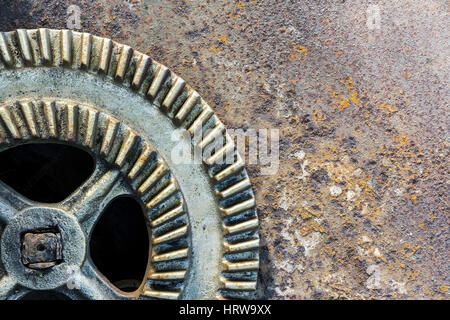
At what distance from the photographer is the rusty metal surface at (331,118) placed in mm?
1275

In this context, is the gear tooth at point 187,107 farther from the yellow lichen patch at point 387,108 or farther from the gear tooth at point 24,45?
the yellow lichen patch at point 387,108

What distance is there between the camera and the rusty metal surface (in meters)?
1.28

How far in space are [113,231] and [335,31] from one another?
843 millimetres

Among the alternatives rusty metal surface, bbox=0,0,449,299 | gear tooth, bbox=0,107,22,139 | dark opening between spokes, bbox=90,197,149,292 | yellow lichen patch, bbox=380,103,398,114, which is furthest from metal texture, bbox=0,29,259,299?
yellow lichen patch, bbox=380,103,398,114

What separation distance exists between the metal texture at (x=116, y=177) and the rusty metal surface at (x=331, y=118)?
12 centimetres

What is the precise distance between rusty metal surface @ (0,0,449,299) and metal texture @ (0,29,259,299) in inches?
4.7

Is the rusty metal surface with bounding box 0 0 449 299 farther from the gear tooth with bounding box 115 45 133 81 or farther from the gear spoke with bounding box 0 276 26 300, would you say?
the gear spoke with bounding box 0 276 26 300

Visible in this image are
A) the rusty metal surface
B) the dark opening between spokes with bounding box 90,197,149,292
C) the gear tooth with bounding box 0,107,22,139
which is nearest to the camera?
the gear tooth with bounding box 0,107,22,139

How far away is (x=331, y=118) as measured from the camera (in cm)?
129

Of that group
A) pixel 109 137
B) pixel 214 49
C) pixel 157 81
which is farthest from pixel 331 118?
pixel 109 137

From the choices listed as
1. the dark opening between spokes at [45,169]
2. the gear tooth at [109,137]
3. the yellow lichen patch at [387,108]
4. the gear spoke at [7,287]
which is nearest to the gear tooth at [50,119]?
the gear tooth at [109,137]
